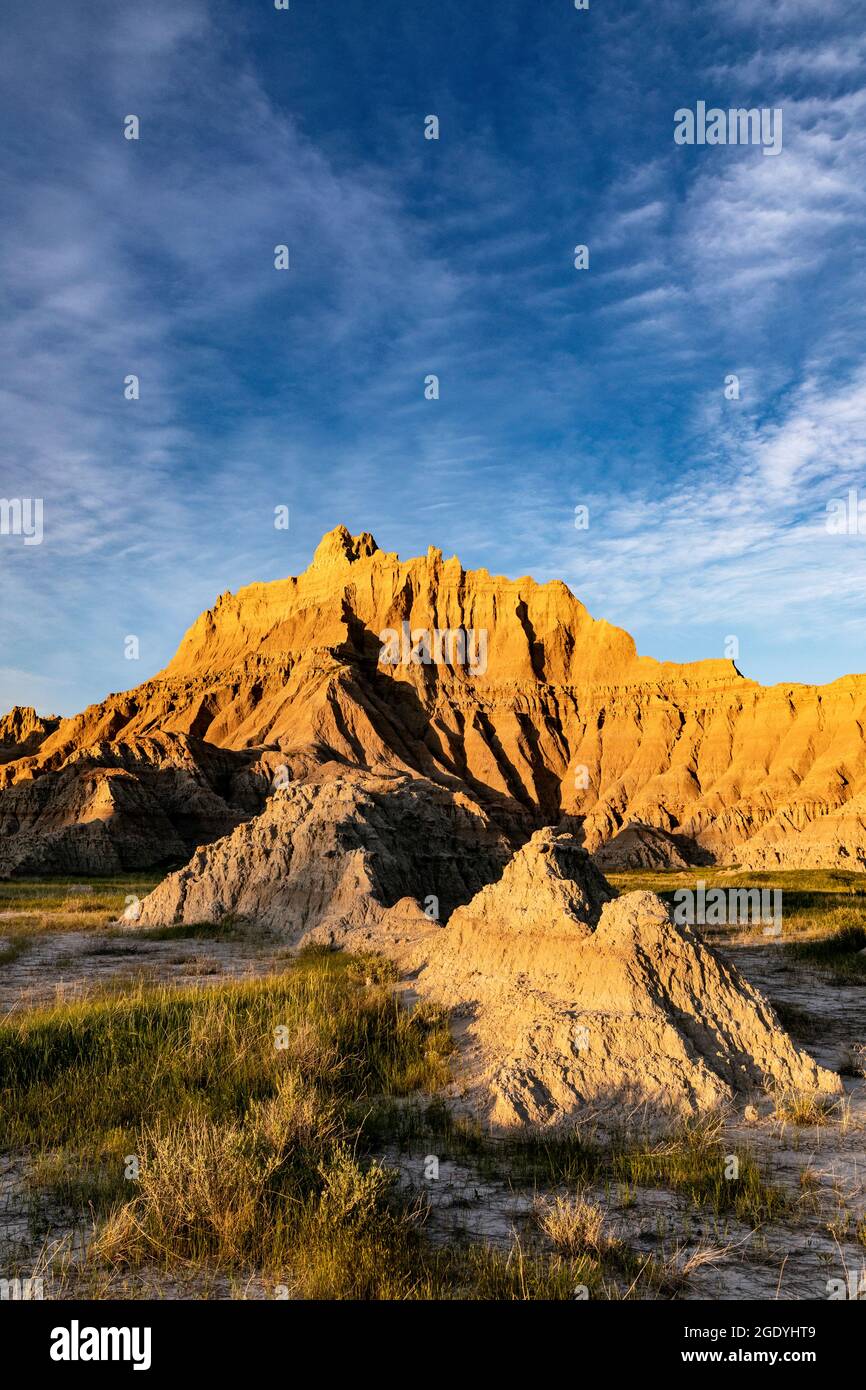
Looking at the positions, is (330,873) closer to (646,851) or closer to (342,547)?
(646,851)

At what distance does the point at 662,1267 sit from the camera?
4.12 m

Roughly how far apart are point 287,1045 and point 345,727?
7664cm

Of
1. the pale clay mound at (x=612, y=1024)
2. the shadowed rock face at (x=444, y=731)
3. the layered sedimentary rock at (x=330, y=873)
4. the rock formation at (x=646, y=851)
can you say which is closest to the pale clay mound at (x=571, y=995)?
the pale clay mound at (x=612, y=1024)

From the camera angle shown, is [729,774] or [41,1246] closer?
[41,1246]

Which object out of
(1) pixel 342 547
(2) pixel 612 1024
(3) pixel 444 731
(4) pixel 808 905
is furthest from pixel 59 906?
(1) pixel 342 547

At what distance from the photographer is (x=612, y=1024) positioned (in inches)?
291

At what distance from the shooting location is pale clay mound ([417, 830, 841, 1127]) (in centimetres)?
673

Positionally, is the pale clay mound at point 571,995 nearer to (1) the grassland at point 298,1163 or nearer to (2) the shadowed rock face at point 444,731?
(1) the grassland at point 298,1163

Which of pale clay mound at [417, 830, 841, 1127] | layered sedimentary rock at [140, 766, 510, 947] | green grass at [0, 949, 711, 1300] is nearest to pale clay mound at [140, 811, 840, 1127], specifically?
pale clay mound at [417, 830, 841, 1127]

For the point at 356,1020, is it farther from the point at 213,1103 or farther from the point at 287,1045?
the point at 213,1103

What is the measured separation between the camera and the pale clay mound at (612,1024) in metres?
6.73

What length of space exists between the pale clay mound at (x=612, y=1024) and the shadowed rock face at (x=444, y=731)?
161ft
